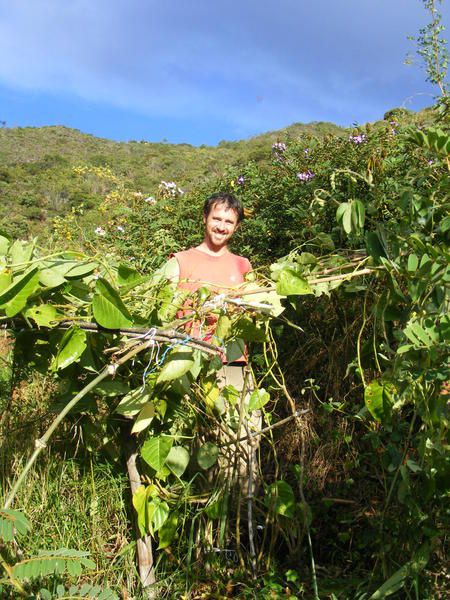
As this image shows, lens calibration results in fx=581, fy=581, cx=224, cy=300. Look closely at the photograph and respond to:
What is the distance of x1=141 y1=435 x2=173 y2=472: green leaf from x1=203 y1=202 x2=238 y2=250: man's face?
2.79ft

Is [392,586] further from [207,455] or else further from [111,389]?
[111,389]

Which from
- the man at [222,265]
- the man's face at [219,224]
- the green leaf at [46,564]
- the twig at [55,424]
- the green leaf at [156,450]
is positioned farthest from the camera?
the man's face at [219,224]

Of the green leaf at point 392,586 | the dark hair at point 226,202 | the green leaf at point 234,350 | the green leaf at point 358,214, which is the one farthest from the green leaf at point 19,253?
the green leaf at point 392,586

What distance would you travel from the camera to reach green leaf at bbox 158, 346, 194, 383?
1.44 meters

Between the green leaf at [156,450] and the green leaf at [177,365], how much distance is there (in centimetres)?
31

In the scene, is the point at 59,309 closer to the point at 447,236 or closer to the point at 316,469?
the point at 447,236

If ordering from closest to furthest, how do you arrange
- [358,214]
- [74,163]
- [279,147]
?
[358,214]
[279,147]
[74,163]

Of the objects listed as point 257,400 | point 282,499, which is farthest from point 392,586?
point 257,400

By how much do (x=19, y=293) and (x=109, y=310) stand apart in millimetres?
204

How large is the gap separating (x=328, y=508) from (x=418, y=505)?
60 cm

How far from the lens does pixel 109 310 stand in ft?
4.41

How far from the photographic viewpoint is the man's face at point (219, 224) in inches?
88.0

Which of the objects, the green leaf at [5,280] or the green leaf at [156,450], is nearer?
the green leaf at [5,280]

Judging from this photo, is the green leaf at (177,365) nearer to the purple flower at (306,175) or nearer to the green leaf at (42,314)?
the green leaf at (42,314)
